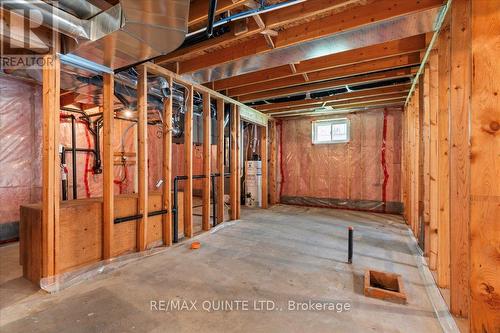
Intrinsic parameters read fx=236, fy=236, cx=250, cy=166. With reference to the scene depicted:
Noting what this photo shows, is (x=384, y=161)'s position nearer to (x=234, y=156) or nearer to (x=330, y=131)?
(x=330, y=131)

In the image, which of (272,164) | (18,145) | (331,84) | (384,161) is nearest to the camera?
(18,145)

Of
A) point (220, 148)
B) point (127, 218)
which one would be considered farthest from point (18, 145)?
point (220, 148)

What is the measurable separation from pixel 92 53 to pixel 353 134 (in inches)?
201

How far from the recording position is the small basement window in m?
5.61

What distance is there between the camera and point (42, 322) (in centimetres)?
157

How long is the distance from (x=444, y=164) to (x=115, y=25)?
2.75m

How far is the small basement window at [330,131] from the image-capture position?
18.4 ft

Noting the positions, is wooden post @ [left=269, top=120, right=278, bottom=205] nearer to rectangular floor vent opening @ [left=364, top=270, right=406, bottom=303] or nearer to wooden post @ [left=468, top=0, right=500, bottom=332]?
rectangular floor vent opening @ [left=364, top=270, right=406, bottom=303]

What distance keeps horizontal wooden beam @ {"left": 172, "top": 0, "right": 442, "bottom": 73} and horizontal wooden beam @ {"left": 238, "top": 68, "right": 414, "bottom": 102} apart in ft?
4.94

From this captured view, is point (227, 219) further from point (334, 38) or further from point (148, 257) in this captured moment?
point (334, 38)

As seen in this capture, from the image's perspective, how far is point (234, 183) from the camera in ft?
14.7

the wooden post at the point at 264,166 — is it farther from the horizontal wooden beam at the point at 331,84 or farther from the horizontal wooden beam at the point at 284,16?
the horizontal wooden beam at the point at 284,16

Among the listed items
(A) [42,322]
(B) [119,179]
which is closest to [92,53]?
(A) [42,322]

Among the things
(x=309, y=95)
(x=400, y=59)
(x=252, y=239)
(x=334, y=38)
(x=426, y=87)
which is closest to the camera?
(x=334, y=38)
